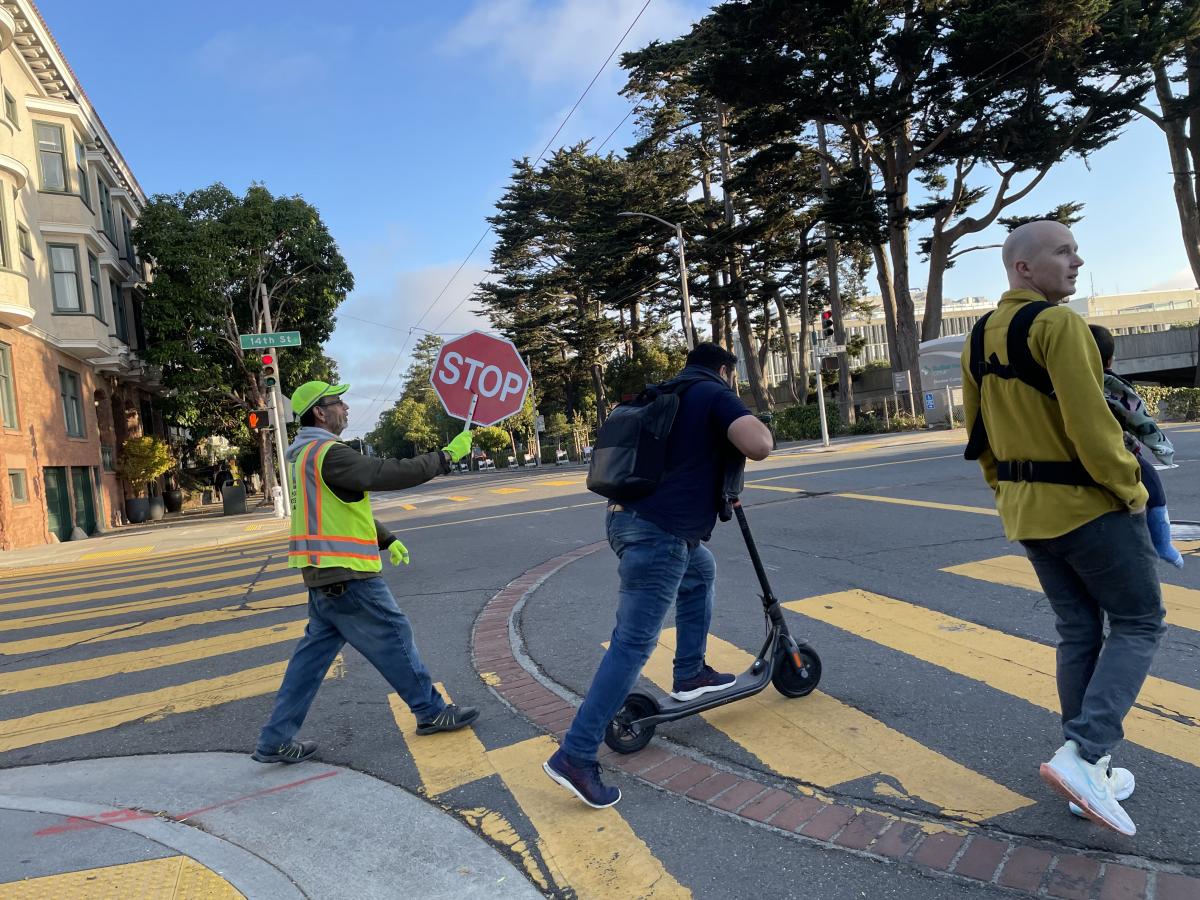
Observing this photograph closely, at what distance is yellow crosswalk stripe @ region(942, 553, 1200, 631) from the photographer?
16.0 feet

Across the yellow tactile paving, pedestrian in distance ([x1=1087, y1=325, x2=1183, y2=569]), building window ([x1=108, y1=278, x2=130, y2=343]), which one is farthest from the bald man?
building window ([x1=108, y1=278, x2=130, y2=343])

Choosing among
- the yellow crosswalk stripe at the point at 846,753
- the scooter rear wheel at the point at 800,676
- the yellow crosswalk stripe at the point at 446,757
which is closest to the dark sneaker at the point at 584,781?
the yellow crosswalk stripe at the point at 446,757

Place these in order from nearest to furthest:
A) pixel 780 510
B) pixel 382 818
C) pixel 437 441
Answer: pixel 382 818, pixel 780 510, pixel 437 441

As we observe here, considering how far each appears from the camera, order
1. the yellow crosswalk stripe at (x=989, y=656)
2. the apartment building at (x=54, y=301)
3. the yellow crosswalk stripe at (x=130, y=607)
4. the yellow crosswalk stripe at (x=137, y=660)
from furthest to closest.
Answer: the apartment building at (x=54, y=301) < the yellow crosswalk stripe at (x=130, y=607) < the yellow crosswalk stripe at (x=137, y=660) < the yellow crosswalk stripe at (x=989, y=656)

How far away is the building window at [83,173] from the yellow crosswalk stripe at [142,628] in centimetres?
2227

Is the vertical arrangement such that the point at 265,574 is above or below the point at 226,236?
below

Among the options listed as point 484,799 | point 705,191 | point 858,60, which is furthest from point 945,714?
point 705,191

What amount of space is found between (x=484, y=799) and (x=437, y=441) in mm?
80393

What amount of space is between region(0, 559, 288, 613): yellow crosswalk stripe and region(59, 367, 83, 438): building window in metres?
15.3

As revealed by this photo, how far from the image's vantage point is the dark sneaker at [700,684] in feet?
12.4

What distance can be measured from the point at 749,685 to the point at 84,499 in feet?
83.8

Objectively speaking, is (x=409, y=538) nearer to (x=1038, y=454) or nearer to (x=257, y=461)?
(x=1038, y=454)

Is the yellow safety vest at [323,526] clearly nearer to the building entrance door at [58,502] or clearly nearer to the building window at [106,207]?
the building entrance door at [58,502]

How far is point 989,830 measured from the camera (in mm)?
2744
